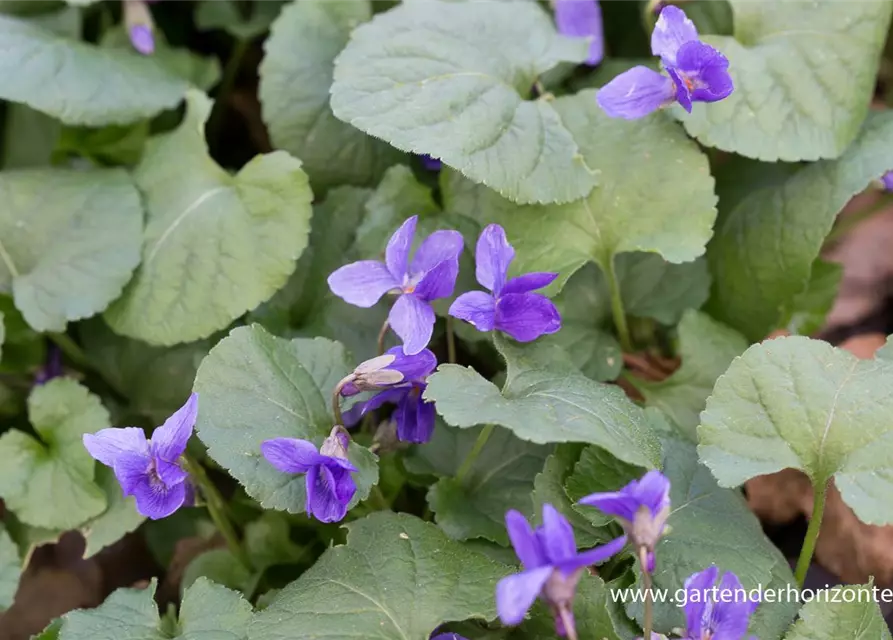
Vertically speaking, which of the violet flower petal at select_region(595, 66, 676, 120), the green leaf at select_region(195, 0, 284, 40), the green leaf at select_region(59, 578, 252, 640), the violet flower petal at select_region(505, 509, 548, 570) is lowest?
the green leaf at select_region(59, 578, 252, 640)

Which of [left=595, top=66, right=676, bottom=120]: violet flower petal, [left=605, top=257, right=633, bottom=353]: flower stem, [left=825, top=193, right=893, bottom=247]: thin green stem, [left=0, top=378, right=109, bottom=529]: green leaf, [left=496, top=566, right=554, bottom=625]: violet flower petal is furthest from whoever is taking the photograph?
[left=825, top=193, right=893, bottom=247]: thin green stem

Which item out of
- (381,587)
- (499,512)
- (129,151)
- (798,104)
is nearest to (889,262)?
(798,104)

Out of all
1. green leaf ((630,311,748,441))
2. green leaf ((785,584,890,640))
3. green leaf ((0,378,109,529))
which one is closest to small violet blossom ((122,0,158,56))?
green leaf ((0,378,109,529))

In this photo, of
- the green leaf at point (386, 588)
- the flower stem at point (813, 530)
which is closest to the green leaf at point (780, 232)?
the flower stem at point (813, 530)

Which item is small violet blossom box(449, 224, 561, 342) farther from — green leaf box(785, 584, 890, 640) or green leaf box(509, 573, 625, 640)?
green leaf box(785, 584, 890, 640)

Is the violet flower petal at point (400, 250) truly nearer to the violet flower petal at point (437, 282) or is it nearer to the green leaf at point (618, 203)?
the violet flower petal at point (437, 282)

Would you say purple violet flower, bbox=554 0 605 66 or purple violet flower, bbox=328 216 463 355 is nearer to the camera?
purple violet flower, bbox=328 216 463 355

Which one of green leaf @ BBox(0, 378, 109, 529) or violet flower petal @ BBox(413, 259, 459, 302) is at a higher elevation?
violet flower petal @ BBox(413, 259, 459, 302)
